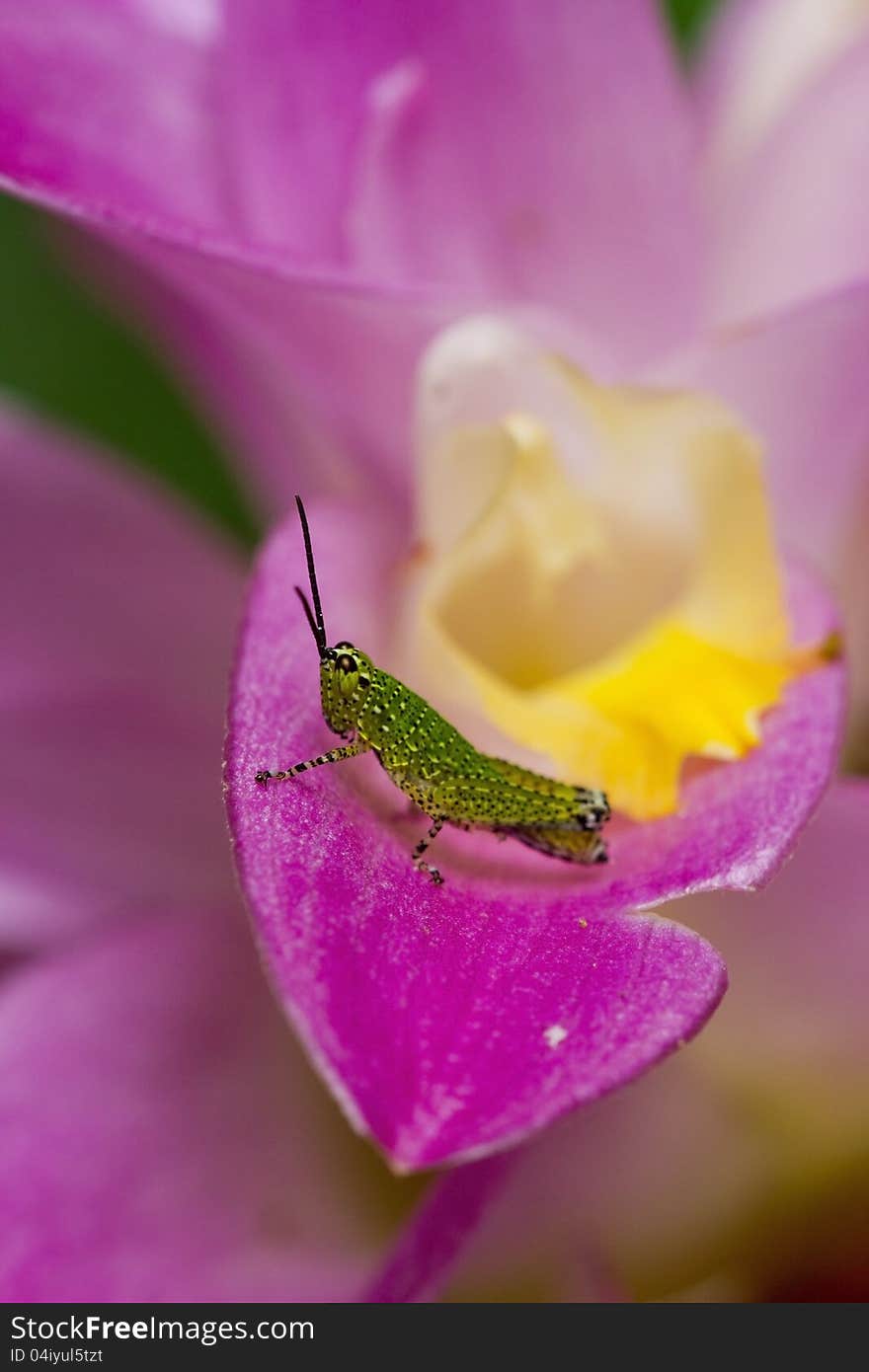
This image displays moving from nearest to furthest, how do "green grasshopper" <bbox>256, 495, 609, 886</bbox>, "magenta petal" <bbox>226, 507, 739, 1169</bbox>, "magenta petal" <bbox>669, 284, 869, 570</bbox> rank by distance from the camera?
"magenta petal" <bbox>226, 507, 739, 1169</bbox> → "green grasshopper" <bbox>256, 495, 609, 886</bbox> → "magenta petal" <bbox>669, 284, 869, 570</bbox>

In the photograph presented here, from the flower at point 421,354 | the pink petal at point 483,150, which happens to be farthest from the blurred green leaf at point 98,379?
the pink petal at point 483,150

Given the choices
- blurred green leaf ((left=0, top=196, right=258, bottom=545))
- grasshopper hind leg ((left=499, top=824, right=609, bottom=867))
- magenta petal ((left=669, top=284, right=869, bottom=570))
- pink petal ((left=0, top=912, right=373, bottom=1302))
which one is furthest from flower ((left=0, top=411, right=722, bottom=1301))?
blurred green leaf ((left=0, top=196, right=258, bottom=545))

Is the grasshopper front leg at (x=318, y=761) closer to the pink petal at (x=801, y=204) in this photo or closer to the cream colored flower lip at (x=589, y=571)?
the cream colored flower lip at (x=589, y=571)

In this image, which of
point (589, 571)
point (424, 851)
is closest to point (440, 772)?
point (424, 851)

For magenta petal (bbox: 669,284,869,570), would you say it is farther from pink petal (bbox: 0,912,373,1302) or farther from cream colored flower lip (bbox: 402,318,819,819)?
pink petal (bbox: 0,912,373,1302)

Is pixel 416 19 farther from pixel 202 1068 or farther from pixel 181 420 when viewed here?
pixel 181 420

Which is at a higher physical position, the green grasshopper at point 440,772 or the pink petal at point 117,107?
the pink petal at point 117,107
